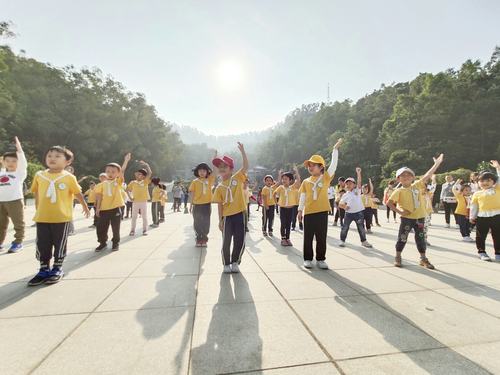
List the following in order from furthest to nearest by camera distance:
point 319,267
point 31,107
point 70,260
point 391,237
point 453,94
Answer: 1. point 453,94
2. point 31,107
3. point 391,237
4. point 70,260
5. point 319,267

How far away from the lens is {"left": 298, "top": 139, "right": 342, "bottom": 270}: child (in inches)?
189

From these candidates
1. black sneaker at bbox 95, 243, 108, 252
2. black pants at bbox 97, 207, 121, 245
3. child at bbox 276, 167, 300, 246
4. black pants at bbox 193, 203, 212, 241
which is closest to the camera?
black sneaker at bbox 95, 243, 108, 252

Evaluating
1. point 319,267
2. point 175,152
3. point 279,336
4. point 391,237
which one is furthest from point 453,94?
point 175,152

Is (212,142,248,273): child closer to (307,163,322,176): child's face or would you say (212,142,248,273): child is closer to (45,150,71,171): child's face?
(307,163,322,176): child's face

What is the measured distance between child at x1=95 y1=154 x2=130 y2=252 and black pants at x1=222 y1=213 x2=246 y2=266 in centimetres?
304

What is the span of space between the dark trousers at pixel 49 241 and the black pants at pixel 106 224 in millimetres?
→ 2295

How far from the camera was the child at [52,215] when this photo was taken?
158 inches

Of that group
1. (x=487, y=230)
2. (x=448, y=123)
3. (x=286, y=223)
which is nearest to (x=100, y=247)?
(x=286, y=223)

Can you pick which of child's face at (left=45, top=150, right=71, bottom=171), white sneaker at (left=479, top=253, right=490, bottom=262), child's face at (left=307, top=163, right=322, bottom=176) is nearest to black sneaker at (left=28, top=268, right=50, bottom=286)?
child's face at (left=45, top=150, right=71, bottom=171)

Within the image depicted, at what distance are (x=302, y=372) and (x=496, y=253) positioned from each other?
5773 mm

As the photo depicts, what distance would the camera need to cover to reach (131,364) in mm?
2078

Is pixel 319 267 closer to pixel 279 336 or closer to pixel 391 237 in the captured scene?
pixel 279 336

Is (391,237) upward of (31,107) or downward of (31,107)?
downward

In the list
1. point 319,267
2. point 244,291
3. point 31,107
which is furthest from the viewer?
point 31,107
